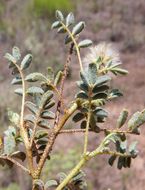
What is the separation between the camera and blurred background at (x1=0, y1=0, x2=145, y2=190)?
4465mm

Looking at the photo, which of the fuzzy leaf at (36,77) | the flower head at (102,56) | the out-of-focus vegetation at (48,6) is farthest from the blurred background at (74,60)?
the fuzzy leaf at (36,77)

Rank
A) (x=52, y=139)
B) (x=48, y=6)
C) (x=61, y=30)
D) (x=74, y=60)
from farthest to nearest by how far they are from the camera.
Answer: (x=48, y=6) → (x=74, y=60) → (x=61, y=30) → (x=52, y=139)

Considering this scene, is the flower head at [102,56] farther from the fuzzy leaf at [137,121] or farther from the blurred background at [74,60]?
the blurred background at [74,60]

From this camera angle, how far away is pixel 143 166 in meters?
4.71

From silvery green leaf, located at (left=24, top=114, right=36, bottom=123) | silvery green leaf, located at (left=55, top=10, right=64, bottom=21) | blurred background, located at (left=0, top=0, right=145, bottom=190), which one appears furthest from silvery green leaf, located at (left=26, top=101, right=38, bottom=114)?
blurred background, located at (left=0, top=0, right=145, bottom=190)

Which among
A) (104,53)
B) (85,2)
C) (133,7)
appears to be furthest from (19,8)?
(104,53)

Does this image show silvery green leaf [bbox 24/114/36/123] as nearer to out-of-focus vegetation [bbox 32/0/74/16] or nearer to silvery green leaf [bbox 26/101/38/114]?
silvery green leaf [bbox 26/101/38/114]

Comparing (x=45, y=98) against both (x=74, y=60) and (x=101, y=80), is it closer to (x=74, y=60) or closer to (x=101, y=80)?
(x=101, y=80)

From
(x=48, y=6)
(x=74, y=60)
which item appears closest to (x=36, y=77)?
(x=74, y=60)

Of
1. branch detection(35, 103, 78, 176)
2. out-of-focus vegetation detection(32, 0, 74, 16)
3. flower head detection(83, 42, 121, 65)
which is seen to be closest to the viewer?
branch detection(35, 103, 78, 176)

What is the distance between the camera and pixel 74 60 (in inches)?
277

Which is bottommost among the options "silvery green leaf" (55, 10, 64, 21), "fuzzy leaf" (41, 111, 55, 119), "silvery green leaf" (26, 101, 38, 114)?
"fuzzy leaf" (41, 111, 55, 119)

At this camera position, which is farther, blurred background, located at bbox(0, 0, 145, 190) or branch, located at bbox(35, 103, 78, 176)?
blurred background, located at bbox(0, 0, 145, 190)

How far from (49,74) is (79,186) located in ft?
0.42
